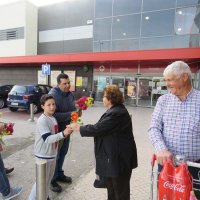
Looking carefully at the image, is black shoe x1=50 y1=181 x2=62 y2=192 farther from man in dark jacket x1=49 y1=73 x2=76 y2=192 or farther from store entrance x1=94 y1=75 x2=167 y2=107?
store entrance x1=94 y1=75 x2=167 y2=107

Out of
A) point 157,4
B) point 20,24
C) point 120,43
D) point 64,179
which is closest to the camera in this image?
point 64,179

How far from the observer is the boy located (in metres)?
2.62

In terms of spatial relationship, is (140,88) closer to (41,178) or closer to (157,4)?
(157,4)

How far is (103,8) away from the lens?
17.1 m

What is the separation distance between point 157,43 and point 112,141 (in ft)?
45.6

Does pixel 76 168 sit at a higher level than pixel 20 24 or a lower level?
lower

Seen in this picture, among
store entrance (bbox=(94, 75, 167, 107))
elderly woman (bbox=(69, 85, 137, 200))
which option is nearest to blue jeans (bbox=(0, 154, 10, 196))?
elderly woman (bbox=(69, 85, 137, 200))

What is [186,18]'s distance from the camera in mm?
13945

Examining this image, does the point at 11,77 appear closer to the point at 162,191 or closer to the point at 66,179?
the point at 66,179

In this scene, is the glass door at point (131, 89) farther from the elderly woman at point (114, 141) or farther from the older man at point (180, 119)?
the older man at point (180, 119)

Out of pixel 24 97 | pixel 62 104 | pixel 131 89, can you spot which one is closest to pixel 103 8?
pixel 131 89

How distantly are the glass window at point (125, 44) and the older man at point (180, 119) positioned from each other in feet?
46.8

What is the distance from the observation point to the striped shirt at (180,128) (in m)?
2.00

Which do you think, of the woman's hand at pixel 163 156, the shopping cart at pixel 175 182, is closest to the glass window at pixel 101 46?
the woman's hand at pixel 163 156
